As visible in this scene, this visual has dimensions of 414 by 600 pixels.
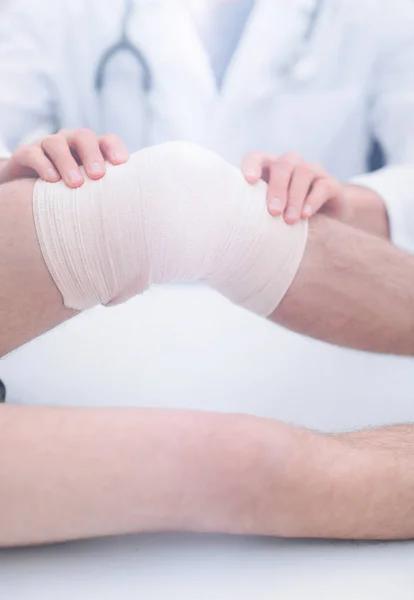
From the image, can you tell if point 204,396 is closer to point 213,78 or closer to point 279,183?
point 279,183

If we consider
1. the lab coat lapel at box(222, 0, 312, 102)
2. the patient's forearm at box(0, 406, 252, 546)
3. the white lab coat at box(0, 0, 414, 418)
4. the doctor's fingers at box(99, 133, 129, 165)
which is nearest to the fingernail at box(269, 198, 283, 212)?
the doctor's fingers at box(99, 133, 129, 165)

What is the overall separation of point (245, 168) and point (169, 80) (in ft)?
2.23

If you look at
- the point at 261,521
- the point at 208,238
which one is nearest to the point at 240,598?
the point at 261,521

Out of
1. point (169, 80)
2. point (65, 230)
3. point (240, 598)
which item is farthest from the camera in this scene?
point (169, 80)

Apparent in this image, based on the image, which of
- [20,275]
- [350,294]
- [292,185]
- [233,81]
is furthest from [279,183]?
[233,81]

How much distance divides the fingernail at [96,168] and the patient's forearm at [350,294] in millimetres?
Answer: 198

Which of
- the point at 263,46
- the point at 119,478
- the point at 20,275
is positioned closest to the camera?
the point at 119,478

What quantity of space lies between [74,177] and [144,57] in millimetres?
761

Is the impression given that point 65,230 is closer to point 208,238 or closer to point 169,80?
point 208,238

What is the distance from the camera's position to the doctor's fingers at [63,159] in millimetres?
561

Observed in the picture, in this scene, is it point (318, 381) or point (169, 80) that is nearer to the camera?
point (318, 381)

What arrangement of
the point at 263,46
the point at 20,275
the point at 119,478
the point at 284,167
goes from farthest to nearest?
the point at 263,46
the point at 284,167
the point at 20,275
the point at 119,478

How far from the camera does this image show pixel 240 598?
1.29 feet

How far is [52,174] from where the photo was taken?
569 mm
